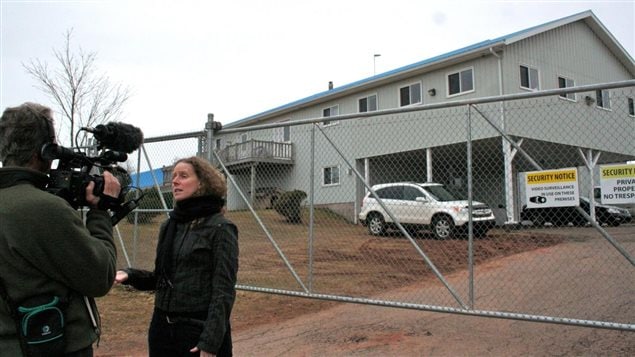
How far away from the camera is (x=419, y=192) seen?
574cm

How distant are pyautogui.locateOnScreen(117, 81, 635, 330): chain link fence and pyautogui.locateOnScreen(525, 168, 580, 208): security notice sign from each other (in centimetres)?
4

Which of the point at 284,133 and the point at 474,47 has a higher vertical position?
the point at 474,47

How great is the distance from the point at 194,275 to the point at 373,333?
343cm

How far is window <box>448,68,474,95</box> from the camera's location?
1834 cm

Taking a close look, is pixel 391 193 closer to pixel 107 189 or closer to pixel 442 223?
pixel 442 223

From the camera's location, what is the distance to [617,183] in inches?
160

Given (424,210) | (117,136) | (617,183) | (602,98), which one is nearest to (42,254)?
(117,136)

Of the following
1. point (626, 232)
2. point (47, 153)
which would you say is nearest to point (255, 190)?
point (626, 232)

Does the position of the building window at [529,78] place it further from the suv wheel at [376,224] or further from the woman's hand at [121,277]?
the woman's hand at [121,277]

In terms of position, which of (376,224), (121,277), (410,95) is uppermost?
A: (410,95)

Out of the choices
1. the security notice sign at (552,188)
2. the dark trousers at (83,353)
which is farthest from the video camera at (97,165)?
the security notice sign at (552,188)

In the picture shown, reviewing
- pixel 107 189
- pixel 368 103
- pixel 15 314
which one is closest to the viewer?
pixel 15 314

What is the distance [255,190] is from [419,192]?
96.0 inches

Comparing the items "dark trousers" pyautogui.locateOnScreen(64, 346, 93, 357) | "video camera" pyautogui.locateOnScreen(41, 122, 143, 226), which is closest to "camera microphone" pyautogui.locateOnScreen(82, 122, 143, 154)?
"video camera" pyautogui.locateOnScreen(41, 122, 143, 226)
